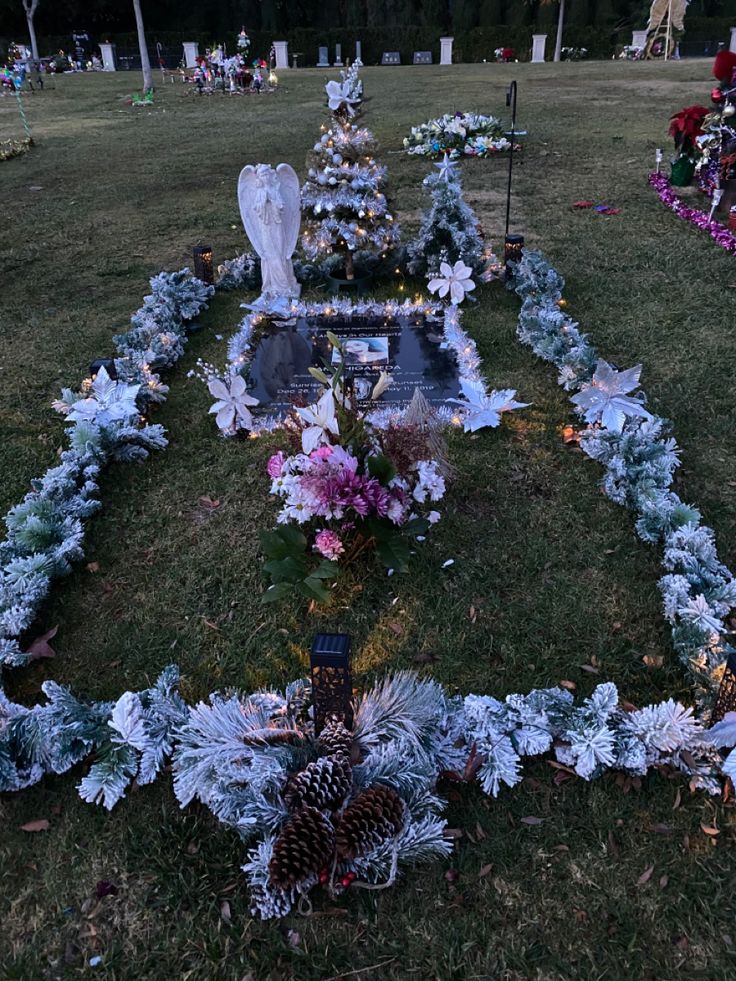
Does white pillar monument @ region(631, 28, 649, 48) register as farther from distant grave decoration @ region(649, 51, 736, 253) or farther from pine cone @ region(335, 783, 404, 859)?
pine cone @ region(335, 783, 404, 859)

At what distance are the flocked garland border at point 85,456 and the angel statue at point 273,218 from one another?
0.81 metres

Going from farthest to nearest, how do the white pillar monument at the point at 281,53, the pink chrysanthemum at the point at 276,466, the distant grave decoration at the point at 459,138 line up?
the white pillar monument at the point at 281,53 → the distant grave decoration at the point at 459,138 → the pink chrysanthemum at the point at 276,466

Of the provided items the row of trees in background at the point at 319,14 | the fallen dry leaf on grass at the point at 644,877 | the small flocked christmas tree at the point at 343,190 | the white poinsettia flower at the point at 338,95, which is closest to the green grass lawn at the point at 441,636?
the fallen dry leaf on grass at the point at 644,877

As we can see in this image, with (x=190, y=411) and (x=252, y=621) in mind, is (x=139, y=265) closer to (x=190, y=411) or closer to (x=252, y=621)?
(x=190, y=411)

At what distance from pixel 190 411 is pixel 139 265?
4051 mm

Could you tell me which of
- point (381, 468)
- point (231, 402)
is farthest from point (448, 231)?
point (381, 468)

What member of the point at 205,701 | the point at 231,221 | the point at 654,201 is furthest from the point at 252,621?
the point at 654,201

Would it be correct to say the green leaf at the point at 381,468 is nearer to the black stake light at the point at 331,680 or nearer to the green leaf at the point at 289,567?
the green leaf at the point at 289,567

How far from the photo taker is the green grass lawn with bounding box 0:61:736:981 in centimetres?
230

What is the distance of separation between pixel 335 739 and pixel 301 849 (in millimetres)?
412

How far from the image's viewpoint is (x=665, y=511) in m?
3.77

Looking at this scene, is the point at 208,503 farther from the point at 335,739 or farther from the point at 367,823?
the point at 367,823

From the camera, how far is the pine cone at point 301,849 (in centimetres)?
229

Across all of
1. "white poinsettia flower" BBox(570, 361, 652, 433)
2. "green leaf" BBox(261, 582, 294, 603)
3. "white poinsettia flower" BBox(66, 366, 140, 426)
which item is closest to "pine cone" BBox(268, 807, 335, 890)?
"green leaf" BBox(261, 582, 294, 603)
